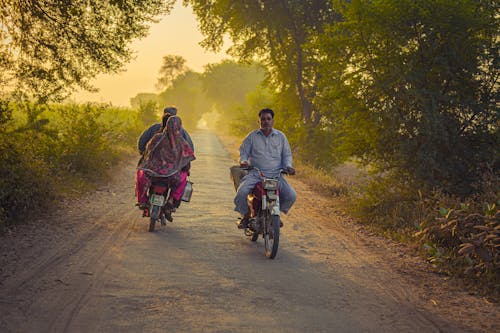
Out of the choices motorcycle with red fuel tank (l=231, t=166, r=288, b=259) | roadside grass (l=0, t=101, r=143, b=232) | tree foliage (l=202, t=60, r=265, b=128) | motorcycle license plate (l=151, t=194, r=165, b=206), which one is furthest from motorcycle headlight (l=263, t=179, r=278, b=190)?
tree foliage (l=202, t=60, r=265, b=128)

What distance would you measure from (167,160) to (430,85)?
5.26 m

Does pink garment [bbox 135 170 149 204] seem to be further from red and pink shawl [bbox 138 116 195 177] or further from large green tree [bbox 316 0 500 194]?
large green tree [bbox 316 0 500 194]

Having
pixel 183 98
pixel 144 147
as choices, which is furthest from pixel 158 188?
pixel 183 98

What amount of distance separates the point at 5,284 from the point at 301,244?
4.37 metres

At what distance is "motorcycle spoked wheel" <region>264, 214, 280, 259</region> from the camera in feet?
22.5

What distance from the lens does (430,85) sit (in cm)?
995

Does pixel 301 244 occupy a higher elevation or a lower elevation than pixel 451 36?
lower

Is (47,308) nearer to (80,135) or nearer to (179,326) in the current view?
(179,326)

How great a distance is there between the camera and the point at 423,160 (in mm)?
9625

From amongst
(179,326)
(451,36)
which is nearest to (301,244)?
(179,326)

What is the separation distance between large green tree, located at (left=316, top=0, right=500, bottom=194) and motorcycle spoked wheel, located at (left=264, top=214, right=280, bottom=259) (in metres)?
3.89

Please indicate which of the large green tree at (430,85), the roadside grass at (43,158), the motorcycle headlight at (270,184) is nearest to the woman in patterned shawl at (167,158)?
the roadside grass at (43,158)

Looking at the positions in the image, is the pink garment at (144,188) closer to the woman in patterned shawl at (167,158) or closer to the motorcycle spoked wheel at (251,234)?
the woman in patterned shawl at (167,158)

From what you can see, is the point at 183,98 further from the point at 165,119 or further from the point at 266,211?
the point at 266,211
